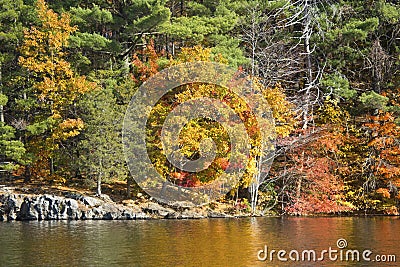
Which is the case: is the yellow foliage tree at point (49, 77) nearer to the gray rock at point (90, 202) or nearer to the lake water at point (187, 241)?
the gray rock at point (90, 202)

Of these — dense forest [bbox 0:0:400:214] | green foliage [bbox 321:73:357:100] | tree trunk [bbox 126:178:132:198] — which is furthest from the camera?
green foliage [bbox 321:73:357:100]

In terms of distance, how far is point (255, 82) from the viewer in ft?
95.7

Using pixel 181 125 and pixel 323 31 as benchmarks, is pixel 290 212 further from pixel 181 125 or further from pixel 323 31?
pixel 323 31

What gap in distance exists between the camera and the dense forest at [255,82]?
1149 inches

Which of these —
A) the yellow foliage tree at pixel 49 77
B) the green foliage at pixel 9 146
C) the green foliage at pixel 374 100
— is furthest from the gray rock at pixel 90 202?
the green foliage at pixel 374 100

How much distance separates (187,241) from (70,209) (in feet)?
31.6

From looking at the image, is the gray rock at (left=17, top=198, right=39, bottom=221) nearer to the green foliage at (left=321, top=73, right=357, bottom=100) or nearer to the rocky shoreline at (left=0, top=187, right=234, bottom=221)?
the rocky shoreline at (left=0, top=187, right=234, bottom=221)

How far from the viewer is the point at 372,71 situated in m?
31.2

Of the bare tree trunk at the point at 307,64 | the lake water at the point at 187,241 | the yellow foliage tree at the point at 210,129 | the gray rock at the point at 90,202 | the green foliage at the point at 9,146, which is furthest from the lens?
the bare tree trunk at the point at 307,64

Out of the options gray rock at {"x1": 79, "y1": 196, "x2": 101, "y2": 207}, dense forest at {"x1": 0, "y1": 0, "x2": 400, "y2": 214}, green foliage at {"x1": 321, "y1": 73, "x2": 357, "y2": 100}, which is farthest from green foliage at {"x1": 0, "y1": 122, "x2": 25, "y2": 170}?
green foliage at {"x1": 321, "y1": 73, "x2": 357, "y2": 100}

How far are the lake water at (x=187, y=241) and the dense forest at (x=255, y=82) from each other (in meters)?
Answer: 4.27

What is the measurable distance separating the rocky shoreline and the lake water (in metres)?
1.55

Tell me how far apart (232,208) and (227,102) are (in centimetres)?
495

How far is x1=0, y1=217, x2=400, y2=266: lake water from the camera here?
1509 centimetres
